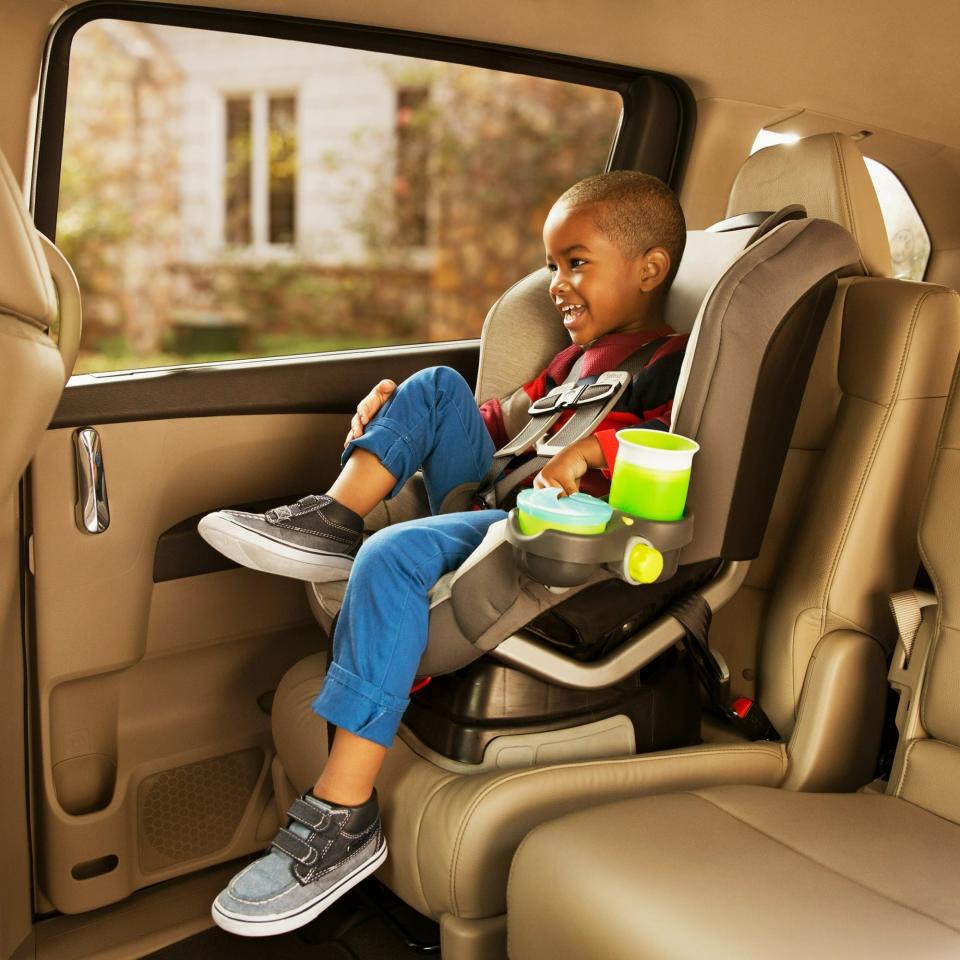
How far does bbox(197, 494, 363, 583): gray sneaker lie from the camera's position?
1.68 m

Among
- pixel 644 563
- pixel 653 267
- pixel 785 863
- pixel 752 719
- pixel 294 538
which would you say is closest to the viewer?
pixel 785 863

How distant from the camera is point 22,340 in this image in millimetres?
1115

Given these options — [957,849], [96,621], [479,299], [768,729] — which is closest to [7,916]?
[96,621]

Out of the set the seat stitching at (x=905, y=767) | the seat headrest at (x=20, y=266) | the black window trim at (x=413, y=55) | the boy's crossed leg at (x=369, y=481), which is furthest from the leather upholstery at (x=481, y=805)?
the black window trim at (x=413, y=55)

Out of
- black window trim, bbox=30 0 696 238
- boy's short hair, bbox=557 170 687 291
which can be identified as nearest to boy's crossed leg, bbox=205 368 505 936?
boy's short hair, bbox=557 170 687 291

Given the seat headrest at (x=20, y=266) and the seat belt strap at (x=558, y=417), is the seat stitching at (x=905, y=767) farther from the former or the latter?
the seat headrest at (x=20, y=266)

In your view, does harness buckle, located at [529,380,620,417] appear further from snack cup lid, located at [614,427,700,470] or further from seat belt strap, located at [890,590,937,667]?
seat belt strap, located at [890,590,937,667]

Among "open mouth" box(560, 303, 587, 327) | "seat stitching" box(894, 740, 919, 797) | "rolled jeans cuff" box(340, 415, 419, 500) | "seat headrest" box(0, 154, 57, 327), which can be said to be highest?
"seat headrest" box(0, 154, 57, 327)

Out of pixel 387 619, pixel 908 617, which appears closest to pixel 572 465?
pixel 387 619

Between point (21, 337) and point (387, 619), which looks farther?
point (387, 619)

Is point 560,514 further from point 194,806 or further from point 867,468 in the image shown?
point 194,806

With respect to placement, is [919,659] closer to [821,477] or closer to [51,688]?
[821,477]

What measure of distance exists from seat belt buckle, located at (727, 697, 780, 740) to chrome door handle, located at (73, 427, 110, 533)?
A: 3.80 feet

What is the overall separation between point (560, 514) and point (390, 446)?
1.85 ft
